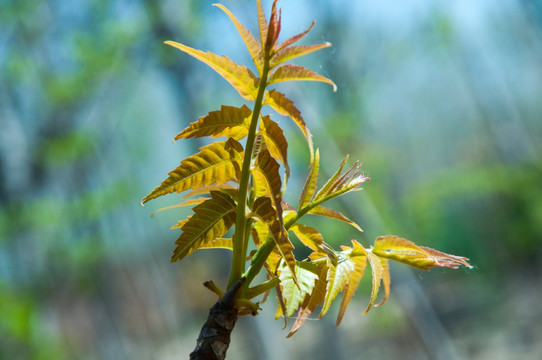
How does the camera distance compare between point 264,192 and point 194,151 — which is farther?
point 194,151

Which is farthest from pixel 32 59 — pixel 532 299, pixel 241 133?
pixel 532 299

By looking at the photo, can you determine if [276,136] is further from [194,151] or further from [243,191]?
[194,151]

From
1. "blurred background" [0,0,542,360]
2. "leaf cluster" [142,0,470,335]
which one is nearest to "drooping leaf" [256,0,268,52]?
"leaf cluster" [142,0,470,335]

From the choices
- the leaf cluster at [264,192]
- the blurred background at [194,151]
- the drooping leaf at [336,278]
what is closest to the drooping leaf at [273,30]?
the leaf cluster at [264,192]

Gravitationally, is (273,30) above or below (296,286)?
above

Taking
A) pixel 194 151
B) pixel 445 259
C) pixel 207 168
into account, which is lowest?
pixel 445 259

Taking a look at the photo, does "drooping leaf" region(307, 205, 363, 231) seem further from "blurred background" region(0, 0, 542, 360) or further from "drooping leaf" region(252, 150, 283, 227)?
"blurred background" region(0, 0, 542, 360)

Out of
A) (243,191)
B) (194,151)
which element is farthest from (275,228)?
(194,151)
